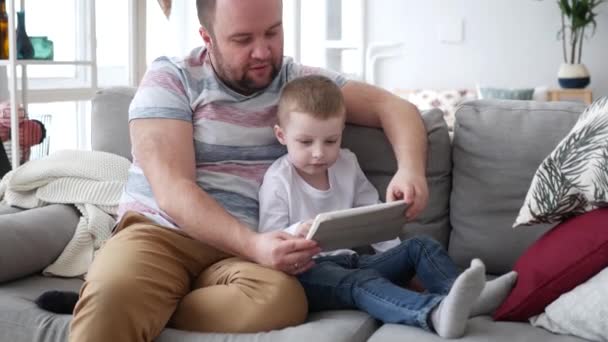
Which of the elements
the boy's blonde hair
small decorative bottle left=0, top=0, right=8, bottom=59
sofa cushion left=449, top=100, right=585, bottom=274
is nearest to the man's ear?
the boy's blonde hair

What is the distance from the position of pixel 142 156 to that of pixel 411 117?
655 millimetres

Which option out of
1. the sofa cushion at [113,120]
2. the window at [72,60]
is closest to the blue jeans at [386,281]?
the sofa cushion at [113,120]

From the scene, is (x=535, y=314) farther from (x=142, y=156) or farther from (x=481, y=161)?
(x=142, y=156)

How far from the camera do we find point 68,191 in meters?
2.15

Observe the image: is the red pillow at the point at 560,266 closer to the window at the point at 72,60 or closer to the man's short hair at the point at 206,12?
the man's short hair at the point at 206,12

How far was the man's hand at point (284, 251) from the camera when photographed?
1.61 m

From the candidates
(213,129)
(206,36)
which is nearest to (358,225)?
(213,129)

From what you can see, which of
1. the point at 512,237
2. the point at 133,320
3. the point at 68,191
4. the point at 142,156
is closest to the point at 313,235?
the point at 133,320

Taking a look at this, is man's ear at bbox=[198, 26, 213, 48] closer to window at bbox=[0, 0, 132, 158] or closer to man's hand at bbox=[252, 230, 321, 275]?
man's hand at bbox=[252, 230, 321, 275]

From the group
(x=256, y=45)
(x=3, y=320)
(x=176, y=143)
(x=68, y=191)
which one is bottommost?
(x=3, y=320)

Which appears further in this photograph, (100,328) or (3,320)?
(3,320)

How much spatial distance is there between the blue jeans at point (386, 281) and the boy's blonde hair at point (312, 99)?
0.33 m

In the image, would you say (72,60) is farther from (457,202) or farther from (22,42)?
(457,202)

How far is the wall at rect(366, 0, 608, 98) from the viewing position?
20.6 ft
